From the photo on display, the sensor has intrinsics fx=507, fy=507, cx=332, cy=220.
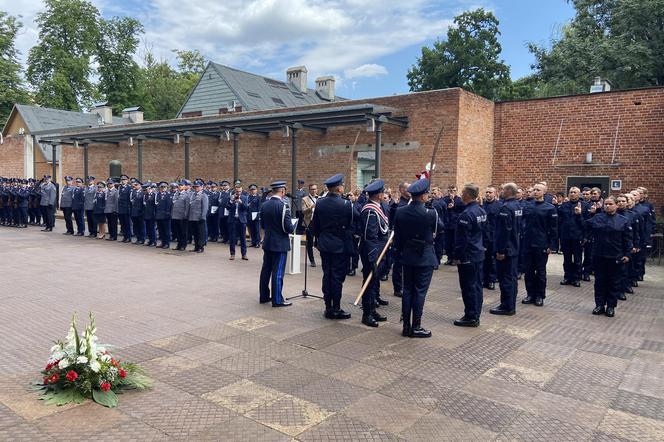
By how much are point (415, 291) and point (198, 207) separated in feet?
Answer: 28.1

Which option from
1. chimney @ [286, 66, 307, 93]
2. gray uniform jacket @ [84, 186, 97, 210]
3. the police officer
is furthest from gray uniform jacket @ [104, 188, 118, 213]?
chimney @ [286, 66, 307, 93]

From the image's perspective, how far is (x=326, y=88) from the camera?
140 ft

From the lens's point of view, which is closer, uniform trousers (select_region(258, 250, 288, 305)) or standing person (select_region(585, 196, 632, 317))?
standing person (select_region(585, 196, 632, 317))

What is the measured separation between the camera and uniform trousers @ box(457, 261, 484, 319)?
21.8 feet

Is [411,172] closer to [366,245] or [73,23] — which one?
[366,245]

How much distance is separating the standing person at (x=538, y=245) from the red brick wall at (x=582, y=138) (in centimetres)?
745

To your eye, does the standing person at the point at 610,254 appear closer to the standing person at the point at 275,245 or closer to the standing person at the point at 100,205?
the standing person at the point at 275,245

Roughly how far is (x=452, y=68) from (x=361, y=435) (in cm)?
4011

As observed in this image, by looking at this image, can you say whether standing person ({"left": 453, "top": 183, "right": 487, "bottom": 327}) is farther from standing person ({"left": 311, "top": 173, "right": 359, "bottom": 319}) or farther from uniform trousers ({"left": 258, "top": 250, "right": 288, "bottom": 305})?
uniform trousers ({"left": 258, "top": 250, "right": 288, "bottom": 305})

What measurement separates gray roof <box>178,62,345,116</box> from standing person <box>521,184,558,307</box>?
2621cm

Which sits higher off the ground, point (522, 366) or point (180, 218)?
point (180, 218)

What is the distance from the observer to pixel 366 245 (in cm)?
689

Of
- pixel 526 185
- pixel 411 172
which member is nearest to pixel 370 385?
pixel 411 172

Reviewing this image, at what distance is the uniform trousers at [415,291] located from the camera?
20.1 feet
